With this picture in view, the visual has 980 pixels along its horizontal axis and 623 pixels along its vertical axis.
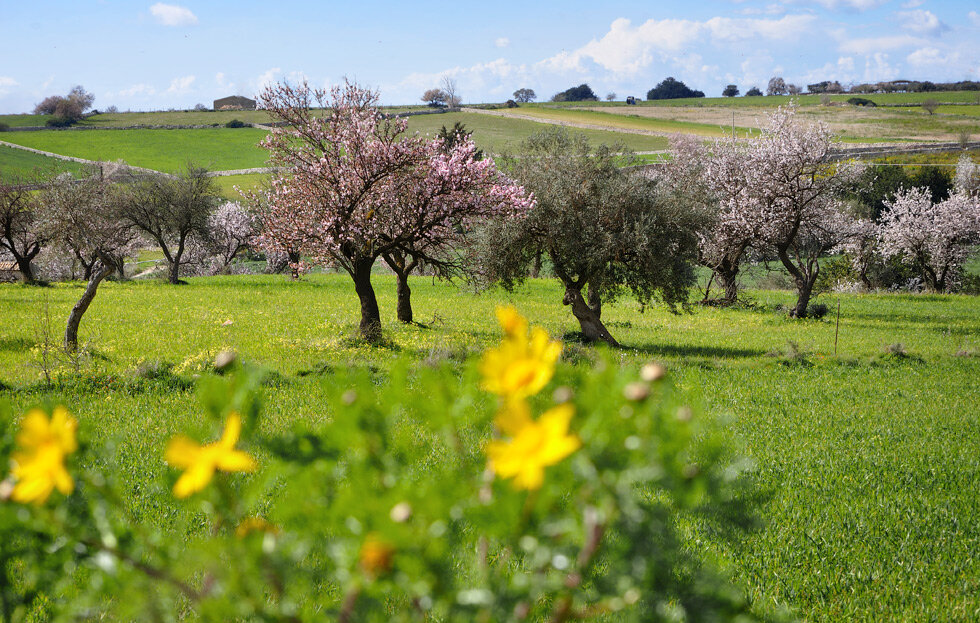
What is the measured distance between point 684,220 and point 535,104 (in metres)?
124

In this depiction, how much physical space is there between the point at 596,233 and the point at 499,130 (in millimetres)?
82455

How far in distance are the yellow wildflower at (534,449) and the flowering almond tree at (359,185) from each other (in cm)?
1508

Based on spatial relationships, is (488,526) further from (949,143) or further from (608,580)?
(949,143)

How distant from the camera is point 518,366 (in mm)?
1035

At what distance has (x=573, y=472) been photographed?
3.54ft

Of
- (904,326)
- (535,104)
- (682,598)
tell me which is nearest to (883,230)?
(904,326)

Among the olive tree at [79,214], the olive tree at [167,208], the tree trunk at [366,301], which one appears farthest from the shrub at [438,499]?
the olive tree at [167,208]

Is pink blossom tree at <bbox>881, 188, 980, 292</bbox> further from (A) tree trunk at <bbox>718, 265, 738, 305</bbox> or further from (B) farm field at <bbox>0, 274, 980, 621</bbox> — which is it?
(A) tree trunk at <bbox>718, 265, 738, 305</bbox>

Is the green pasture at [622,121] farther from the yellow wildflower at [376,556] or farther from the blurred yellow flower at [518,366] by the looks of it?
the yellow wildflower at [376,556]

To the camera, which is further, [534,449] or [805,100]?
[805,100]

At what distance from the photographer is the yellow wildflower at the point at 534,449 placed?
866 mm

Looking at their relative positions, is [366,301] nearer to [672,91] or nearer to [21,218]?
[21,218]

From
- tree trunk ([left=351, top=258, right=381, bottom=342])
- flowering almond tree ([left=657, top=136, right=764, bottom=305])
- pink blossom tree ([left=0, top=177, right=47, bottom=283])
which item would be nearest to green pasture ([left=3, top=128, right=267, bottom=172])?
pink blossom tree ([left=0, top=177, right=47, bottom=283])

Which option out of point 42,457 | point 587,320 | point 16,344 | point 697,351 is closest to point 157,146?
point 16,344
